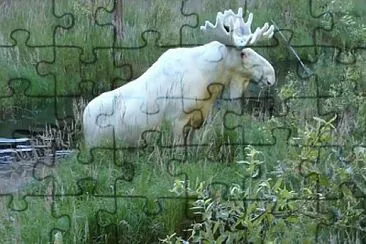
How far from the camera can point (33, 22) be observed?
6895mm

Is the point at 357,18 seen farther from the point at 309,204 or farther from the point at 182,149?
the point at 309,204

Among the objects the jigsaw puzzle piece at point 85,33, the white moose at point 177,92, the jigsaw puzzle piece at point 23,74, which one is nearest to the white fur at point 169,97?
the white moose at point 177,92

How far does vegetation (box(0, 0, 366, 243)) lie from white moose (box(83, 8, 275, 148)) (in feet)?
0.31

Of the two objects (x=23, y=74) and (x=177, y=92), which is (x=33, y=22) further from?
(x=177, y=92)

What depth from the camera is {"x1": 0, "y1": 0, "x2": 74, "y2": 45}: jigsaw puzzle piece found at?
658cm

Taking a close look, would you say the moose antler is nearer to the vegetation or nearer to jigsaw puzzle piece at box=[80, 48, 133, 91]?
the vegetation

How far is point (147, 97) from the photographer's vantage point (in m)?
4.63

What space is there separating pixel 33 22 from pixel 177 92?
2.57 meters

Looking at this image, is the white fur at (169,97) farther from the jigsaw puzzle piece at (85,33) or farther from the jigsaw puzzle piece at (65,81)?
the jigsaw puzzle piece at (85,33)

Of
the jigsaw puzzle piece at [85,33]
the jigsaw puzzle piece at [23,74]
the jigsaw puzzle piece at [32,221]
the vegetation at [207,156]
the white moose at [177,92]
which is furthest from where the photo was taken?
the jigsaw puzzle piece at [85,33]

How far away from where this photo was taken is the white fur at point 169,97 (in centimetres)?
459

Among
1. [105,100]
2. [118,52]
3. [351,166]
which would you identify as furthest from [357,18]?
[351,166]

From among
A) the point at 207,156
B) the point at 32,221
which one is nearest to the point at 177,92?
the point at 207,156

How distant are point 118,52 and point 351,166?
2895 mm
